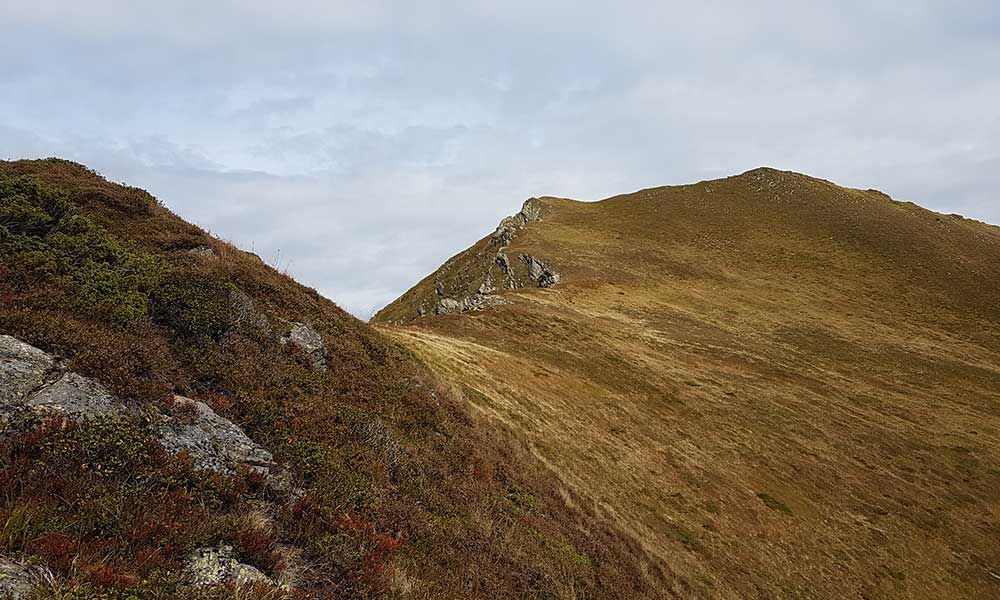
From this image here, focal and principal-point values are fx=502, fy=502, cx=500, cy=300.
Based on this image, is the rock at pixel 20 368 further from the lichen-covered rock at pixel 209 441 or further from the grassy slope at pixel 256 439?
the lichen-covered rock at pixel 209 441

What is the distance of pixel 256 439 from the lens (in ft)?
34.2

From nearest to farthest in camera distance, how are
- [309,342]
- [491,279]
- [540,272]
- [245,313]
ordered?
[245,313] < [309,342] < [540,272] < [491,279]

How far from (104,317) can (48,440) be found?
4065 mm

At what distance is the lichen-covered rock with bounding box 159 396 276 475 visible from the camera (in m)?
8.62

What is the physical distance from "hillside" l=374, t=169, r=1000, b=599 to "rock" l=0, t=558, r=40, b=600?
669 inches

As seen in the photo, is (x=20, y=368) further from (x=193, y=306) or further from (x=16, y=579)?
(x=193, y=306)

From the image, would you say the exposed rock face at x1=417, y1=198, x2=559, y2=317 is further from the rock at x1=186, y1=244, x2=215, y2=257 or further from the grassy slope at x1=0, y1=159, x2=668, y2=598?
the rock at x1=186, y1=244, x2=215, y2=257

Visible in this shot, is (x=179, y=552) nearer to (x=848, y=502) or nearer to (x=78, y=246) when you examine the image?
(x=78, y=246)

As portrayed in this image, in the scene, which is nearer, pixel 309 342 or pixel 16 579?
pixel 16 579

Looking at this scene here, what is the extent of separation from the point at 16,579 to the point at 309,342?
10416 mm

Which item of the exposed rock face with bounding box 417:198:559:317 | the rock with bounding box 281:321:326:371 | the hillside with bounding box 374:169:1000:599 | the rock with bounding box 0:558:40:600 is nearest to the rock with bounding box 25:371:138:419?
the rock with bounding box 0:558:40:600

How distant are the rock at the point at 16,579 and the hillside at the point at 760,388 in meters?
17.0

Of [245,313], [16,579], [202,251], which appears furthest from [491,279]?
[16,579]

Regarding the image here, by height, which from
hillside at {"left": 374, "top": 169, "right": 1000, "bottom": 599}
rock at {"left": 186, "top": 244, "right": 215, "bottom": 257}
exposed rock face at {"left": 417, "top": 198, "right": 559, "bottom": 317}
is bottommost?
hillside at {"left": 374, "top": 169, "right": 1000, "bottom": 599}
